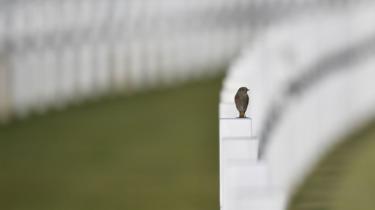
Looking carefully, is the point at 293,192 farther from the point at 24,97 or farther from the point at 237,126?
the point at 24,97

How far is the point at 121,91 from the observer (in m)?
5.15

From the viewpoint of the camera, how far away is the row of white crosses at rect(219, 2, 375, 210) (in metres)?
2.14

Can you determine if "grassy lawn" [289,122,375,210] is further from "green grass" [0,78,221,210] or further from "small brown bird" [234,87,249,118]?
"small brown bird" [234,87,249,118]

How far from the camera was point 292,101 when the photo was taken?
2797 mm

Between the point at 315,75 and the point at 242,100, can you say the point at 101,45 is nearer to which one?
the point at 315,75

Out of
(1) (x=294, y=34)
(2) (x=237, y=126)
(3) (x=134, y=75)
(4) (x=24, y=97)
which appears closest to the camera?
(2) (x=237, y=126)

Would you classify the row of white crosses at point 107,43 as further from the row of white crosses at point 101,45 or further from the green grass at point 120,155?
the green grass at point 120,155

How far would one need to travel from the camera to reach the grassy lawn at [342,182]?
3.14m

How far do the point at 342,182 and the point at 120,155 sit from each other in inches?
59.2

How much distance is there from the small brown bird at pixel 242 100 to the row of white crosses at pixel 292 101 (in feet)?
0.16

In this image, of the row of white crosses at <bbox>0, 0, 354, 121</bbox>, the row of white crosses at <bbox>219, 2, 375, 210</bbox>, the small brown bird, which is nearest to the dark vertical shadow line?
the row of white crosses at <bbox>219, 2, 375, 210</bbox>

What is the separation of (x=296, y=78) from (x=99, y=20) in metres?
2.51

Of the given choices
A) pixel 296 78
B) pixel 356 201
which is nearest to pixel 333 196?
pixel 356 201

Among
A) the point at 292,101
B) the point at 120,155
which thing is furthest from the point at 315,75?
the point at 120,155
